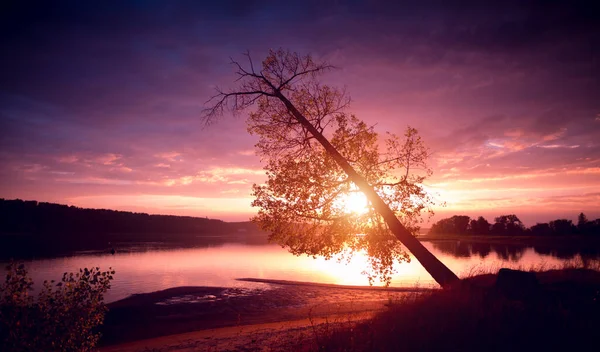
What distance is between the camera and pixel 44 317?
881 centimetres

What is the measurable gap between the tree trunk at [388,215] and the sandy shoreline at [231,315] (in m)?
1.12

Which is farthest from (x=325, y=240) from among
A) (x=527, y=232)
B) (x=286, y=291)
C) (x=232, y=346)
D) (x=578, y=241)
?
(x=527, y=232)

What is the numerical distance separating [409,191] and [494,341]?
8806 millimetres

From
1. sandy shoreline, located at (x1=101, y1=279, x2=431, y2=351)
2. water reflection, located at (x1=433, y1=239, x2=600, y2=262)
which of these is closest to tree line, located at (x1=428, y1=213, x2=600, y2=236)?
water reflection, located at (x1=433, y1=239, x2=600, y2=262)

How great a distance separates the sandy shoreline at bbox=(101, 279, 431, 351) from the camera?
19016mm

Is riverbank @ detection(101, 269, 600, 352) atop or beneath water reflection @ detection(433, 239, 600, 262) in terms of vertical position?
atop

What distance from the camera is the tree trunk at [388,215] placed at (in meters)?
16.6

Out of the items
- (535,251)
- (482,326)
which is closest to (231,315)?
(482,326)

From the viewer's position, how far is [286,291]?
37.9m

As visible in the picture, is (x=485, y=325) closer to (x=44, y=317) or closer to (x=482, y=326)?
(x=482, y=326)

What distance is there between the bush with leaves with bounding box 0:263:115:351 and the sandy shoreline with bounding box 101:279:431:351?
7912mm

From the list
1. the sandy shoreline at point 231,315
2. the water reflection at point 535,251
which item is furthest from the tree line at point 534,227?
the sandy shoreline at point 231,315

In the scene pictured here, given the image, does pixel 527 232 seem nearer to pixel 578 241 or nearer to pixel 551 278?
pixel 578 241

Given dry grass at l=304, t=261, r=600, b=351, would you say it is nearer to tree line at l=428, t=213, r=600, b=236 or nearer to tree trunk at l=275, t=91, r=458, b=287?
tree trunk at l=275, t=91, r=458, b=287
